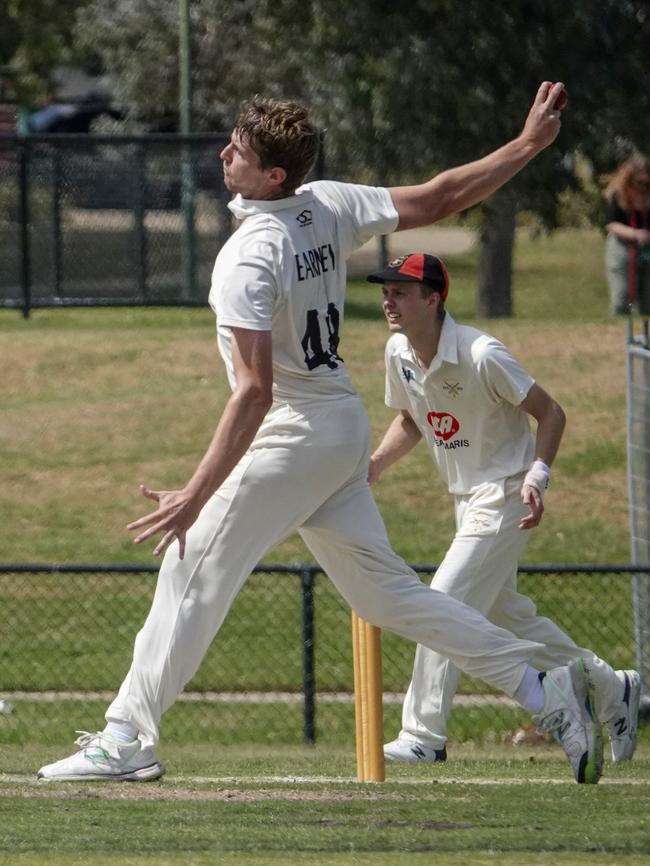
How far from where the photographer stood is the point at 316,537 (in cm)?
571

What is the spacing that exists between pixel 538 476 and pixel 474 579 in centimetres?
59

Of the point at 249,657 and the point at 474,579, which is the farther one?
the point at 249,657

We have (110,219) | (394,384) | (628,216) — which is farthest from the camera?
(628,216)

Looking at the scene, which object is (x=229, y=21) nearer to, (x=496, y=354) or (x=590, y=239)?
(x=590, y=239)

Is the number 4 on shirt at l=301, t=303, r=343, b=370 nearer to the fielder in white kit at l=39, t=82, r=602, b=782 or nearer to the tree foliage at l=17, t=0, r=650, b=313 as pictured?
the fielder in white kit at l=39, t=82, r=602, b=782

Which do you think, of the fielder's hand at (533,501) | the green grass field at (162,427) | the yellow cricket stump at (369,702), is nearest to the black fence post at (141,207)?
the green grass field at (162,427)

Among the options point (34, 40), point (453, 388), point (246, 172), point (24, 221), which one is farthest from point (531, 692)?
point (34, 40)

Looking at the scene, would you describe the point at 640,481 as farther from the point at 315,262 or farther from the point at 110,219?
the point at 110,219

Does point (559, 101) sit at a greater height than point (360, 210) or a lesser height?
greater

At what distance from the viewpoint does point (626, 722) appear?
266 inches

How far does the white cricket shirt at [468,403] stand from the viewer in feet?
21.6

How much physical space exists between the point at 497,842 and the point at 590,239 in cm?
2946

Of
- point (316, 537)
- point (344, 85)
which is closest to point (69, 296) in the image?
point (344, 85)

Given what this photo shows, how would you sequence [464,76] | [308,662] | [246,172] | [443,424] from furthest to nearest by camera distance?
[464,76] < [308,662] < [443,424] < [246,172]
